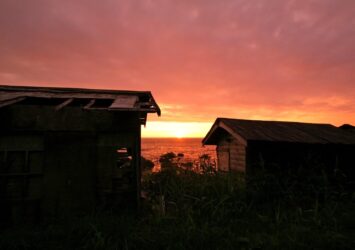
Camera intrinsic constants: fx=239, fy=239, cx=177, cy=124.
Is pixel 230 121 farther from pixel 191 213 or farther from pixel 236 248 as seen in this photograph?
pixel 236 248

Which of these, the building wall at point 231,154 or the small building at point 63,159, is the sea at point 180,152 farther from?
the small building at point 63,159

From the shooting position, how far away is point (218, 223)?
6238 millimetres

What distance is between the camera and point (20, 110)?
6.72 meters

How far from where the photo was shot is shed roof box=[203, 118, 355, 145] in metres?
9.64

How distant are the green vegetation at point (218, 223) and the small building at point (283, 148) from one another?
1.37 metres

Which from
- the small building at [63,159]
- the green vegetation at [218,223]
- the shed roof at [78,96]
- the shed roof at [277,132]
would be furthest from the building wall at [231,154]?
the small building at [63,159]

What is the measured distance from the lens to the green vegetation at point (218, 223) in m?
5.13

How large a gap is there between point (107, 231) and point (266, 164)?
685 cm

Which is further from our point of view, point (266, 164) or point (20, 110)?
point (266, 164)

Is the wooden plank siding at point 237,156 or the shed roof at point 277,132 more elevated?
the shed roof at point 277,132

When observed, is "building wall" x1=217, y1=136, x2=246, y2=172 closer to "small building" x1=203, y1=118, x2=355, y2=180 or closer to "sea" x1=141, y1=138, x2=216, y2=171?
"small building" x1=203, y1=118, x2=355, y2=180

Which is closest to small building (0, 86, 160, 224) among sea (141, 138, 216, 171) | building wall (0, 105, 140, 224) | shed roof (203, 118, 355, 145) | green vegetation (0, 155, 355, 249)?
building wall (0, 105, 140, 224)

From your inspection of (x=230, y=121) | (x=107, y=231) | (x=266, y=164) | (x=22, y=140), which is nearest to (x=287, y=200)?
(x=266, y=164)

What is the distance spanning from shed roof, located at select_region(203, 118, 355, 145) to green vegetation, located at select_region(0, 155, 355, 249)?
5.92 ft
